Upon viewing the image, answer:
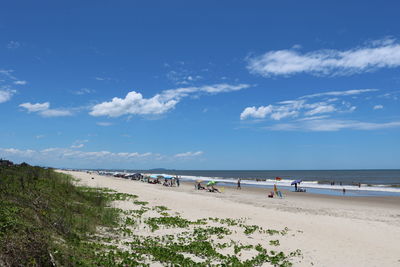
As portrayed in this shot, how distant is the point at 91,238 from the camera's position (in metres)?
9.84

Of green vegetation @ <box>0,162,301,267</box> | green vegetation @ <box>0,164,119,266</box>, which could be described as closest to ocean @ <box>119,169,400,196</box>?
green vegetation @ <box>0,162,301,267</box>

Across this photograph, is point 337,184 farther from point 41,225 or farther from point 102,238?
point 41,225

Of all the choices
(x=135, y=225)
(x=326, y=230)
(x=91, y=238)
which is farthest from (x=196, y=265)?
(x=326, y=230)

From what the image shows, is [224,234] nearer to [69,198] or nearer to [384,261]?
[384,261]

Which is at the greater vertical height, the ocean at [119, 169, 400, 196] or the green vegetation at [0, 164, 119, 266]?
the green vegetation at [0, 164, 119, 266]

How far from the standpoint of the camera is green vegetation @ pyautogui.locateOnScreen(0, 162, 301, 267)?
6.90 metres

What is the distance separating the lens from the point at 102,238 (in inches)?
396

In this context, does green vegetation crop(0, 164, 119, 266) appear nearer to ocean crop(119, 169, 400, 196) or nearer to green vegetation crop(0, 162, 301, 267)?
green vegetation crop(0, 162, 301, 267)

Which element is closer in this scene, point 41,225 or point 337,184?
point 41,225

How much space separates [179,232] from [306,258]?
16.3 feet

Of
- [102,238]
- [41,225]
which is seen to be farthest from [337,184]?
[41,225]

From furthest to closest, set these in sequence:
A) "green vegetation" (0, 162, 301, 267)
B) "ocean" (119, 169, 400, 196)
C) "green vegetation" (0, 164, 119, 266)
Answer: "ocean" (119, 169, 400, 196), "green vegetation" (0, 162, 301, 267), "green vegetation" (0, 164, 119, 266)

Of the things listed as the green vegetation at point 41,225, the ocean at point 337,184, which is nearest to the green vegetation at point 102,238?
the green vegetation at point 41,225

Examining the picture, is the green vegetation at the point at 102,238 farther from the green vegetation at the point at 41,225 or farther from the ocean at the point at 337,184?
the ocean at the point at 337,184
